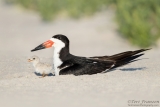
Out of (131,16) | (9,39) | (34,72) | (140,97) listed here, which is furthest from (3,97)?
(9,39)

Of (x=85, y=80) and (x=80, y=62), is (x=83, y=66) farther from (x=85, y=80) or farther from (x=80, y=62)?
(x=85, y=80)

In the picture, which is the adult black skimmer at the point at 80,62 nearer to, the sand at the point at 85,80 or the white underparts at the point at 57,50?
the white underparts at the point at 57,50

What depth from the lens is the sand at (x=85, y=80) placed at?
20.6ft

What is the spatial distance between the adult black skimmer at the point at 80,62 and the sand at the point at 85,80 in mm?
147

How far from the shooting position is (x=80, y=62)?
26.3ft

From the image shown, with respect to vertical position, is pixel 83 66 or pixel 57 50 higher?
pixel 57 50

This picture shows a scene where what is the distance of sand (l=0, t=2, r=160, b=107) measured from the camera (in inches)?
247

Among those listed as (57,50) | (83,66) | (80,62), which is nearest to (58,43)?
(57,50)

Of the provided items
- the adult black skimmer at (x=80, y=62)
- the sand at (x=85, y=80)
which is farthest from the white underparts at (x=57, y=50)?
the sand at (x=85, y=80)

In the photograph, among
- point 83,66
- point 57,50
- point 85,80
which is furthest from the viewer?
point 57,50

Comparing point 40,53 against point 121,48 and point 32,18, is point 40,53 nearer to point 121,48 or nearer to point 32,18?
point 121,48

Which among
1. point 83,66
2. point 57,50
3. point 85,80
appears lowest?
point 85,80

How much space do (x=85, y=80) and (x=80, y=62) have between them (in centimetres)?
60

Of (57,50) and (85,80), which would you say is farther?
(57,50)
